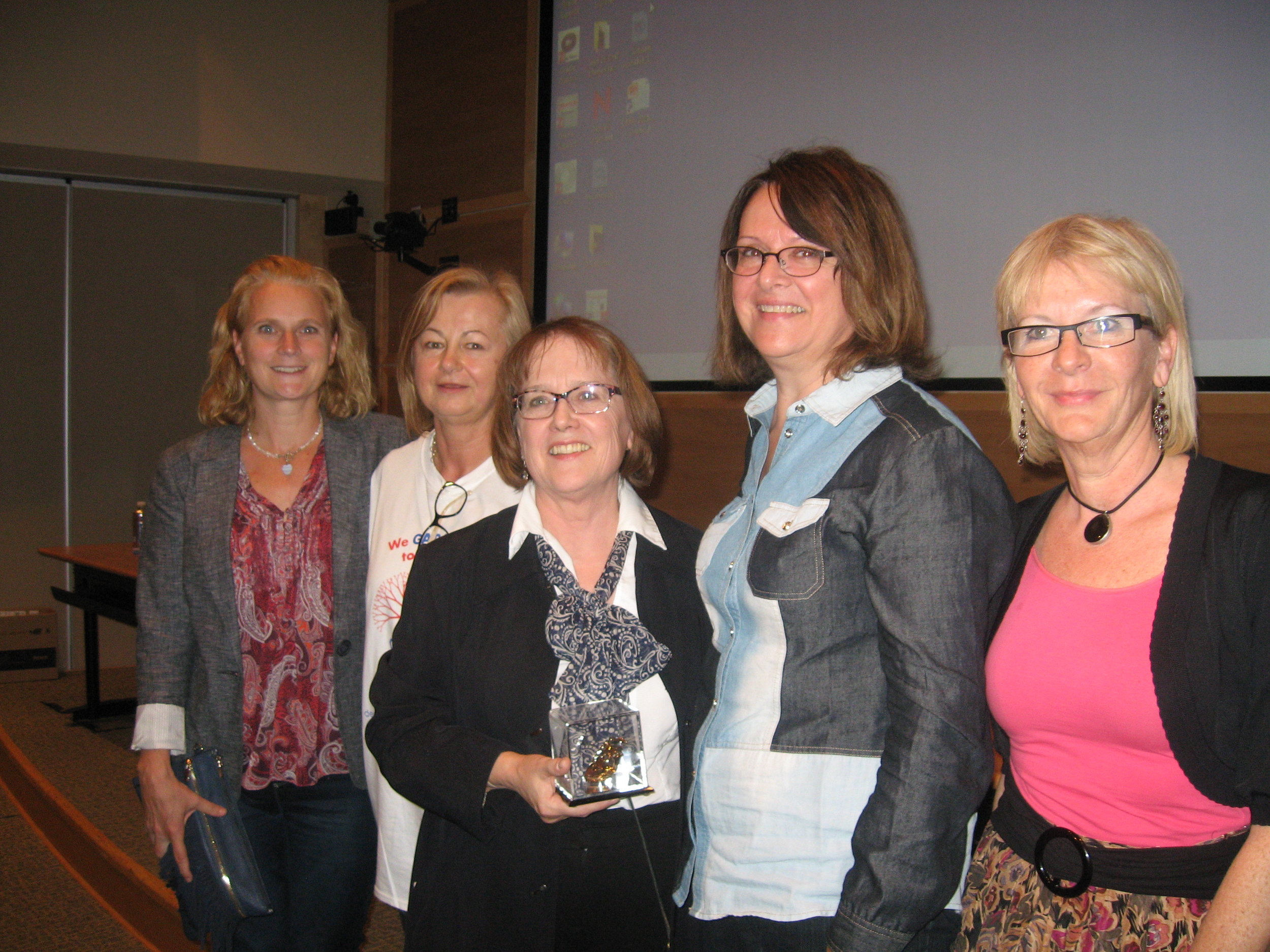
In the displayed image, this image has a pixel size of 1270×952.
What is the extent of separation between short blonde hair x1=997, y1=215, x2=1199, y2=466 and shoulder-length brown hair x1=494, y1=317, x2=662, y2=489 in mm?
634

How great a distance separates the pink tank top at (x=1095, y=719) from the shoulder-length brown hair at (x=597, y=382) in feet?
2.23

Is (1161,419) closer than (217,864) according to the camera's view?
Yes

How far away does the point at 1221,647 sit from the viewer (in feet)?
3.52

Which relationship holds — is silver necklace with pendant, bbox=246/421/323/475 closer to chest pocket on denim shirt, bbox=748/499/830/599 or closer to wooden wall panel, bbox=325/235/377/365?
chest pocket on denim shirt, bbox=748/499/830/599

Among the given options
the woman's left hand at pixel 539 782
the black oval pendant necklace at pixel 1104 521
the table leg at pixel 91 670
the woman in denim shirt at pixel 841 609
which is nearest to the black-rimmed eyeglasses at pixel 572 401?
the woman in denim shirt at pixel 841 609

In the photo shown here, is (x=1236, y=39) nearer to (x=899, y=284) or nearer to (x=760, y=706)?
(x=899, y=284)

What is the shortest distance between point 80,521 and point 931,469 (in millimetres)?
6526

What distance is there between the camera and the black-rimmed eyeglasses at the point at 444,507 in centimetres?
179

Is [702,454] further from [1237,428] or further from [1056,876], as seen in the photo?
[1056,876]

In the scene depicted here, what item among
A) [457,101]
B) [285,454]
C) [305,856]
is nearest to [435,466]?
[285,454]

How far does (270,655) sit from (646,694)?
2.72 feet

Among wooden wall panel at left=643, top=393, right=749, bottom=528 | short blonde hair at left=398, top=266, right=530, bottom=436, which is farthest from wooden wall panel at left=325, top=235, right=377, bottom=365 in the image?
short blonde hair at left=398, top=266, right=530, bottom=436

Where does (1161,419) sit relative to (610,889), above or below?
above

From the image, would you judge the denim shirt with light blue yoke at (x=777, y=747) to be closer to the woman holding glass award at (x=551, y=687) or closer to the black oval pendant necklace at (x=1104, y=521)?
the woman holding glass award at (x=551, y=687)
